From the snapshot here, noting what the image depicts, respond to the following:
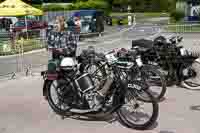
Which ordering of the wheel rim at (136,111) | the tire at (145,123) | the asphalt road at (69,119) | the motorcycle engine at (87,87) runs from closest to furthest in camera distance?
the tire at (145,123), the wheel rim at (136,111), the asphalt road at (69,119), the motorcycle engine at (87,87)

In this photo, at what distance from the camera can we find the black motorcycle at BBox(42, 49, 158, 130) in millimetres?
5805

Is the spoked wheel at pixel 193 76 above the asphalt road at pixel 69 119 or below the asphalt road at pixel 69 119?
above

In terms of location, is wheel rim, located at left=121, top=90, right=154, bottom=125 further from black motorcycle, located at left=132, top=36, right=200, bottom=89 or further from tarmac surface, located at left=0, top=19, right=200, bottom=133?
black motorcycle, located at left=132, top=36, right=200, bottom=89

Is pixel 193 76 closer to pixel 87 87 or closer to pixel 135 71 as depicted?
pixel 135 71

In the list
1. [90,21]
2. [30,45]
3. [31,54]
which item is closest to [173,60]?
[31,54]

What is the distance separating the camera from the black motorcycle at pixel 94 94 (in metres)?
5.80

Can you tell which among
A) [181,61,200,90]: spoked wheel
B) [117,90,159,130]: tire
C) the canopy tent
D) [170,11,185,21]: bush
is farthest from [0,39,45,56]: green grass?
[170,11,185,21]: bush

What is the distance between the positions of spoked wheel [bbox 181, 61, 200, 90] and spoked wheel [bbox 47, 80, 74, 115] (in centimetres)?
313

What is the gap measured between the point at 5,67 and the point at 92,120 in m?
6.97

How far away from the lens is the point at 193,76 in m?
8.55

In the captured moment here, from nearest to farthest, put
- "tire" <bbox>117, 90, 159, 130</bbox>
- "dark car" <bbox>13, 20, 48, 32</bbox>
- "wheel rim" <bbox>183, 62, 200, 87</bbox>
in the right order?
1. "tire" <bbox>117, 90, 159, 130</bbox>
2. "wheel rim" <bbox>183, 62, 200, 87</bbox>
3. "dark car" <bbox>13, 20, 48, 32</bbox>

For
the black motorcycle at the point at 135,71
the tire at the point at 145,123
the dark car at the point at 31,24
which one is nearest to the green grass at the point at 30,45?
the dark car at the point at 31,24

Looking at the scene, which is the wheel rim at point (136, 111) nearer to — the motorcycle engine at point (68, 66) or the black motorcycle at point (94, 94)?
the black motorcycle at point (94, 94)

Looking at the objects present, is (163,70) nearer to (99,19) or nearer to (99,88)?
(99,88)
